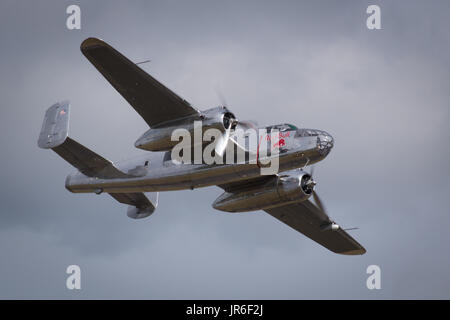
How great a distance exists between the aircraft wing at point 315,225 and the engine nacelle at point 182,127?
8109mm

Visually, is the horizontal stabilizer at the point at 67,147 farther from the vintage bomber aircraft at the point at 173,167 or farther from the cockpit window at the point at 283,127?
the cockpit window at the point at 283,127

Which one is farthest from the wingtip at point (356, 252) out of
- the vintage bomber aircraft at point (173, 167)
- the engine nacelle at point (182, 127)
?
the engine nacelle at point (182, 127)

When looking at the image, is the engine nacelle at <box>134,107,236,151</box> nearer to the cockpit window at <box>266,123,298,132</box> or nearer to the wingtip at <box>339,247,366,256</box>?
the cockpit window at <box>266,123,298,132</box>

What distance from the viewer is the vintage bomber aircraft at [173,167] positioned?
29828 millimetres

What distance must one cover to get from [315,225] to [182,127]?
10413 millimetres

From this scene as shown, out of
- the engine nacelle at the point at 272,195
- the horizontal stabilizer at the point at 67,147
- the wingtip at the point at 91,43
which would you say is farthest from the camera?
the engine nacelle at the point at 272,195

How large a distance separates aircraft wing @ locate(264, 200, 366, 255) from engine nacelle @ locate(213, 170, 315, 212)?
270 centimetres

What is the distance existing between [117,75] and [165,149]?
3487mm

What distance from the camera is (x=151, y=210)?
36.2 meters

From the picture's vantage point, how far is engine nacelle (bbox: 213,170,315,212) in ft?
109

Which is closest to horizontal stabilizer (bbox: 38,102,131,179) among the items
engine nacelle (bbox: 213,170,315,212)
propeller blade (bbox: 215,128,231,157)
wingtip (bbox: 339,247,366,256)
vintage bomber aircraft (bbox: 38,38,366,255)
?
vintage bomber aircraft (bbox: 38,38,366,255)

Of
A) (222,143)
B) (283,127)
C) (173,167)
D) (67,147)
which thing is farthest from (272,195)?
(67,147)

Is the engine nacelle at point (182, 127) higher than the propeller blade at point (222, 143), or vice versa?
the engine nacelle at point (182, 127)

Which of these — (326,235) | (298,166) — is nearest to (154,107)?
(298,166)
